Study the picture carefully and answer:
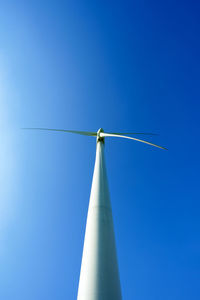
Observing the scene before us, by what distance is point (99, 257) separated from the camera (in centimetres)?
660

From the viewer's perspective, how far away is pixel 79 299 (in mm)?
6023

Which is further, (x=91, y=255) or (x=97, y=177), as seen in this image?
(x=97, y=177)

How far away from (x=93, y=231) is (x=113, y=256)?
3.58 feet

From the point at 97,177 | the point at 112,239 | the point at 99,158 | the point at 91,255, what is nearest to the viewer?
the point at 91,255

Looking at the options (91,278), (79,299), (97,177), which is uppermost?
(97,177)

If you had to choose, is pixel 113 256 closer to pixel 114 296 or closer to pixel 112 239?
pixel 112 239

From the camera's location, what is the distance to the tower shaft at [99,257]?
Answer: 19.3 feet

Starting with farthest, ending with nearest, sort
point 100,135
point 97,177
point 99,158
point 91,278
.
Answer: point 100,135, point 99,158, point 97,177, point 91,278

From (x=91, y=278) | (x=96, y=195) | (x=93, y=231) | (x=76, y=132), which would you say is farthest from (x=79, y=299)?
(x=76, y=132)

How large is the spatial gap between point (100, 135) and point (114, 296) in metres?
11.4

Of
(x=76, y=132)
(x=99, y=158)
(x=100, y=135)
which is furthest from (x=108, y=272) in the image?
(x=76, y=132)

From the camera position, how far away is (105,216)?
815 centimetres

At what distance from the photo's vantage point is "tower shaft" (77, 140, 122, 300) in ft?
19.3

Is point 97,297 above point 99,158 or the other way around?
the other way around
